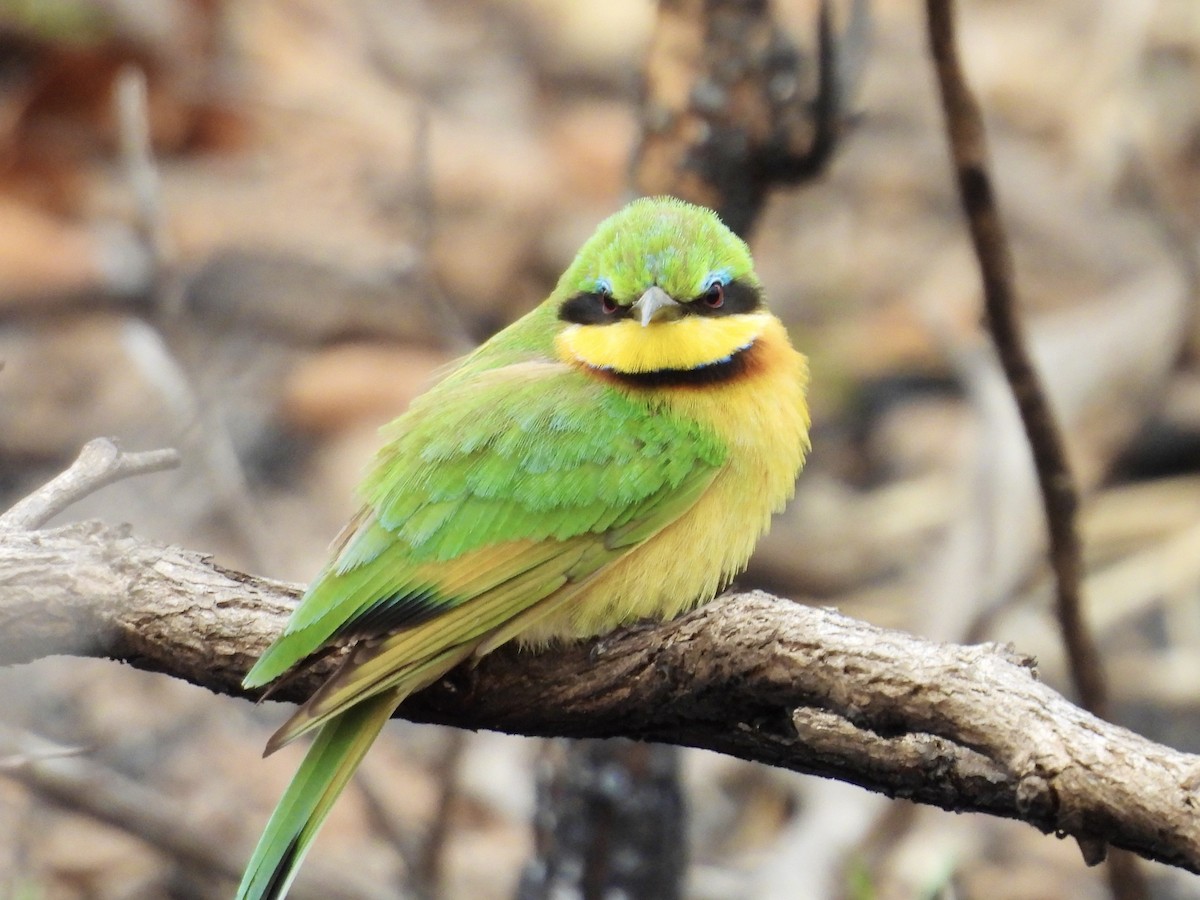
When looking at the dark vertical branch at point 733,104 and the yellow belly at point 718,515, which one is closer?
the yellow belly at point 718,515

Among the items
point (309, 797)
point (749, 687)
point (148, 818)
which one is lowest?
point (309, 797)

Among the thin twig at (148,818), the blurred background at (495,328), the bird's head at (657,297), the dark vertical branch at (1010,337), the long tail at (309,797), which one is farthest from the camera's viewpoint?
the blurred background at (495,328)

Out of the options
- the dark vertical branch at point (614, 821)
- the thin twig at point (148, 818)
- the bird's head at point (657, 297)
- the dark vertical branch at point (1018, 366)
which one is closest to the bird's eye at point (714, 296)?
the bird's head at point (657, 297)

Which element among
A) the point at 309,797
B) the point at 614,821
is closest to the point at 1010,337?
the point at 614,821

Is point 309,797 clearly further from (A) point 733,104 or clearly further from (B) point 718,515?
(A) point 733,104

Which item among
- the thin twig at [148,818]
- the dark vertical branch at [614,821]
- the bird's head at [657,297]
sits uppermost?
the bird's head at [657,297]

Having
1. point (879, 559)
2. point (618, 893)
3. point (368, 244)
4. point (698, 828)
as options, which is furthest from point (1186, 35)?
point (618, 893)

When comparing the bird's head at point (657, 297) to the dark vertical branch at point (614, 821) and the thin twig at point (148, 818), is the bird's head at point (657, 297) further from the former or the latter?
the thin twig at point (148, 818)
